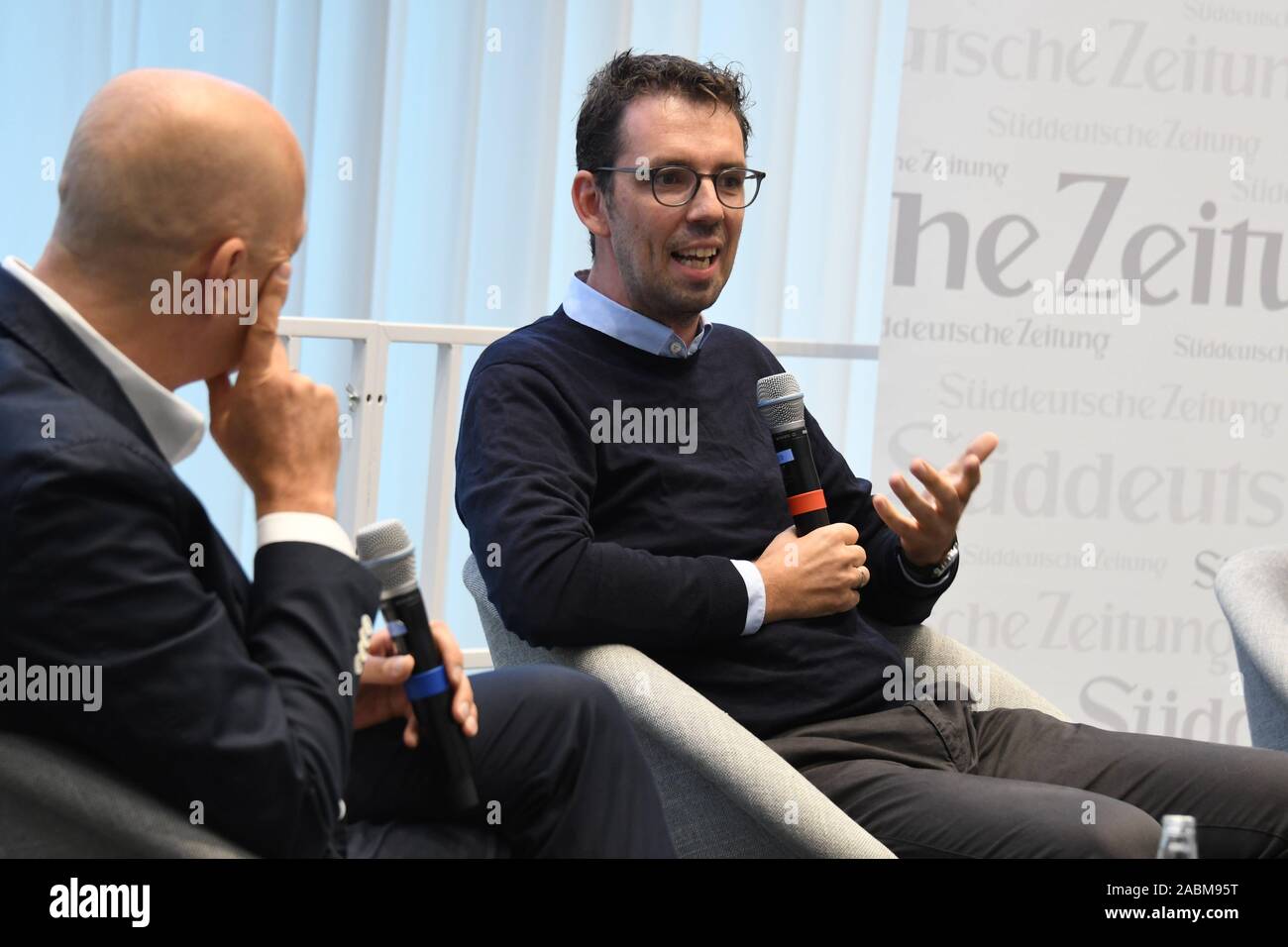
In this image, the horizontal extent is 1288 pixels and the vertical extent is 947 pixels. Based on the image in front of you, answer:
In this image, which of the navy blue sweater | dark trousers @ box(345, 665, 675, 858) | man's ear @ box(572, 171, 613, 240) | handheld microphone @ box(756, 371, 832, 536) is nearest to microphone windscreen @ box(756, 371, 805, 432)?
handheld microphone @ box(756, 371, 832, 536)

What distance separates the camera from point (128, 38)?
11.2ft

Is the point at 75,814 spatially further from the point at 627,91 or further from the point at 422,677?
the point at 627,91

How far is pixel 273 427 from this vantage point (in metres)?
1.30

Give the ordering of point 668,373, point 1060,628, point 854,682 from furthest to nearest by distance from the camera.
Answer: point 1060,628 < point 668,373 < point 854,682

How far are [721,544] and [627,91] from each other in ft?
2.32

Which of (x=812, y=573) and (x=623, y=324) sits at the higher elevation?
(x=623, y=324)

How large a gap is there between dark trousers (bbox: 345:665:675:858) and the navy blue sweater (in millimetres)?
297

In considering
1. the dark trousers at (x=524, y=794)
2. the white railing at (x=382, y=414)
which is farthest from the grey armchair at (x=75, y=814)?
the white railing at (x=382, y=414)

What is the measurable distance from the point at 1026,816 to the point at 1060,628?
5.49 ft

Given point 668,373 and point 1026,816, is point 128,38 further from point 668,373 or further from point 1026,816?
point 1026,816

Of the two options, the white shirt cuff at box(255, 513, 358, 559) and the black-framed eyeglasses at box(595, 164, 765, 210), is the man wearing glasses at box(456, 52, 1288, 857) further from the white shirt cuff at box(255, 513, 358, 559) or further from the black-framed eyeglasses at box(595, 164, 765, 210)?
the white shirt cuff at box(255, 513, 358, 559)

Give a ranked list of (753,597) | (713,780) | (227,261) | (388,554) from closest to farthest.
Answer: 1. (227,261)
2. (388,554)
3. (713,780)
4. (753,597)

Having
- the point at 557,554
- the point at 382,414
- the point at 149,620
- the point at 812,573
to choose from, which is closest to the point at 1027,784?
the point at 812,573
